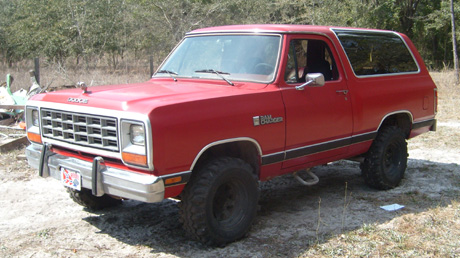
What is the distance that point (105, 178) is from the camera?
3.85 m

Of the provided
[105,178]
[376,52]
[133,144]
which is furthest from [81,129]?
[376,52]

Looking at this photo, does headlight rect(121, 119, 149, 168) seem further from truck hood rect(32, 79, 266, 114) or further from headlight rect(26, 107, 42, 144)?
headlight rect(26, 107, 42, 144)

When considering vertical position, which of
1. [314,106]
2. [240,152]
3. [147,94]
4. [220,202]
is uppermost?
[147,94]

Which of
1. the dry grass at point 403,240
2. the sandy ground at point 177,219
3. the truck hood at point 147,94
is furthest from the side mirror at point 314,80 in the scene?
the dry grass at point 403,240

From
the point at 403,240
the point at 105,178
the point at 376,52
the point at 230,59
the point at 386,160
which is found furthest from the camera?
the point at 386,160

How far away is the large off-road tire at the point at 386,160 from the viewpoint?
580 cm

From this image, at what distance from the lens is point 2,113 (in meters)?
10.5

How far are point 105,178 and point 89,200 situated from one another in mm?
1435

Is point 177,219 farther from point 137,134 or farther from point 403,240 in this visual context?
point 403,240

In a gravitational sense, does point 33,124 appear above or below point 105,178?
above

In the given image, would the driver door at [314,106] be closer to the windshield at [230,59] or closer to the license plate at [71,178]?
the windshield at [230,59]

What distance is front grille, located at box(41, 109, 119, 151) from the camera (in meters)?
3.90

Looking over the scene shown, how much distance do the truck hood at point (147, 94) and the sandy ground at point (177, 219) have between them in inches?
51.3

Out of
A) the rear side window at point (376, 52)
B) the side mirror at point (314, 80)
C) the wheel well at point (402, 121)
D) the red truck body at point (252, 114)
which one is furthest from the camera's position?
the wheel well at point (402, 121)
